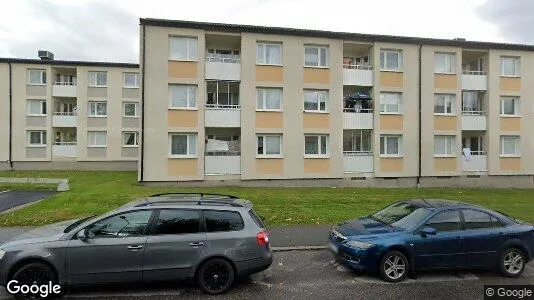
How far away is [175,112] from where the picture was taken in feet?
58.4

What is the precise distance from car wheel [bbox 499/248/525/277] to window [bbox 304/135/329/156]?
13201mm

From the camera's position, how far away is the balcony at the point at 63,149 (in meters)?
27.5

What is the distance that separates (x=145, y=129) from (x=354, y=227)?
13.8m

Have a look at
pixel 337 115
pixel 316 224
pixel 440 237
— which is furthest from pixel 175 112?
pixel 440 237

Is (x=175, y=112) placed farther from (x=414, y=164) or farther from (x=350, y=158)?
(x=414, y=164)

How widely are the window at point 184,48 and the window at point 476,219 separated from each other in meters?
15.2

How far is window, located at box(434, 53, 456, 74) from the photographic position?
20609 mm

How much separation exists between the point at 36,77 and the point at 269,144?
21.6 m

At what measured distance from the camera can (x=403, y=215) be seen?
665 cm

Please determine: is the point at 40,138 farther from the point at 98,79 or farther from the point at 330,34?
the point at 330,34

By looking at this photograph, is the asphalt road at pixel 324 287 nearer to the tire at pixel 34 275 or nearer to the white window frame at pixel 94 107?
the tire at pixel 34 275

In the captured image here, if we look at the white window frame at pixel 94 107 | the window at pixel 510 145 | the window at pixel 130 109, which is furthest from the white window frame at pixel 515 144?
the white window frame at pixel 94 107

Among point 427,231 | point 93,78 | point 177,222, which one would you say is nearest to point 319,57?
point 427,231

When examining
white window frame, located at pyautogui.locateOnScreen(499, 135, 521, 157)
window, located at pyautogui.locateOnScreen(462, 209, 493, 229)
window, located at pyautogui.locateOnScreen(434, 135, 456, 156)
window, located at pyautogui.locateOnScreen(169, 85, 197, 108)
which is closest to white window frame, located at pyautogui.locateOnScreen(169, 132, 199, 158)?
window, located at pyautogui.locateOnScreen(169, 85, 197, 108)
